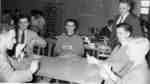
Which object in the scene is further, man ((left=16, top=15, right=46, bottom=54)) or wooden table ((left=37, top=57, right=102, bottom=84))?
man ((left=16, top=15, right=46, bottom=54))

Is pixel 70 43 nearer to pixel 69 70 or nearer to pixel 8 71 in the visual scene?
pixel 69 70

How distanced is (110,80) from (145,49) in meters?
0.38

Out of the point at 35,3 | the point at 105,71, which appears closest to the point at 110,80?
the point at 105,71

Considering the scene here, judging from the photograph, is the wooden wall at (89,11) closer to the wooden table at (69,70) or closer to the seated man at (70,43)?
the seated man at (70,43)

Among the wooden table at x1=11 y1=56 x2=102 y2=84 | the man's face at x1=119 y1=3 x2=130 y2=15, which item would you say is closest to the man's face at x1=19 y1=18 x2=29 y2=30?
the wooden table at x1=11 y1=56 x2=102 y2=84

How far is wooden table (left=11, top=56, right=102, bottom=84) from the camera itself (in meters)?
2.59

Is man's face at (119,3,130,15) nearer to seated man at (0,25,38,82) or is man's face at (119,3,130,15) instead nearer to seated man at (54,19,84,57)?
seated man at (54,19,84,57)

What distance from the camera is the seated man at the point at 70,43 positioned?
3.75m

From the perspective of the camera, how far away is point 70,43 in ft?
12.4

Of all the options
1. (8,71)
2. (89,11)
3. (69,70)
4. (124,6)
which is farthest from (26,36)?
(89,11)

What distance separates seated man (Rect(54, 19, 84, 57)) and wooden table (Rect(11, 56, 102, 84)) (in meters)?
0.40

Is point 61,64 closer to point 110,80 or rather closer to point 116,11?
point 110,80

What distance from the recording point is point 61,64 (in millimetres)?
3092

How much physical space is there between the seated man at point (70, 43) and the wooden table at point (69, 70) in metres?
0.40
